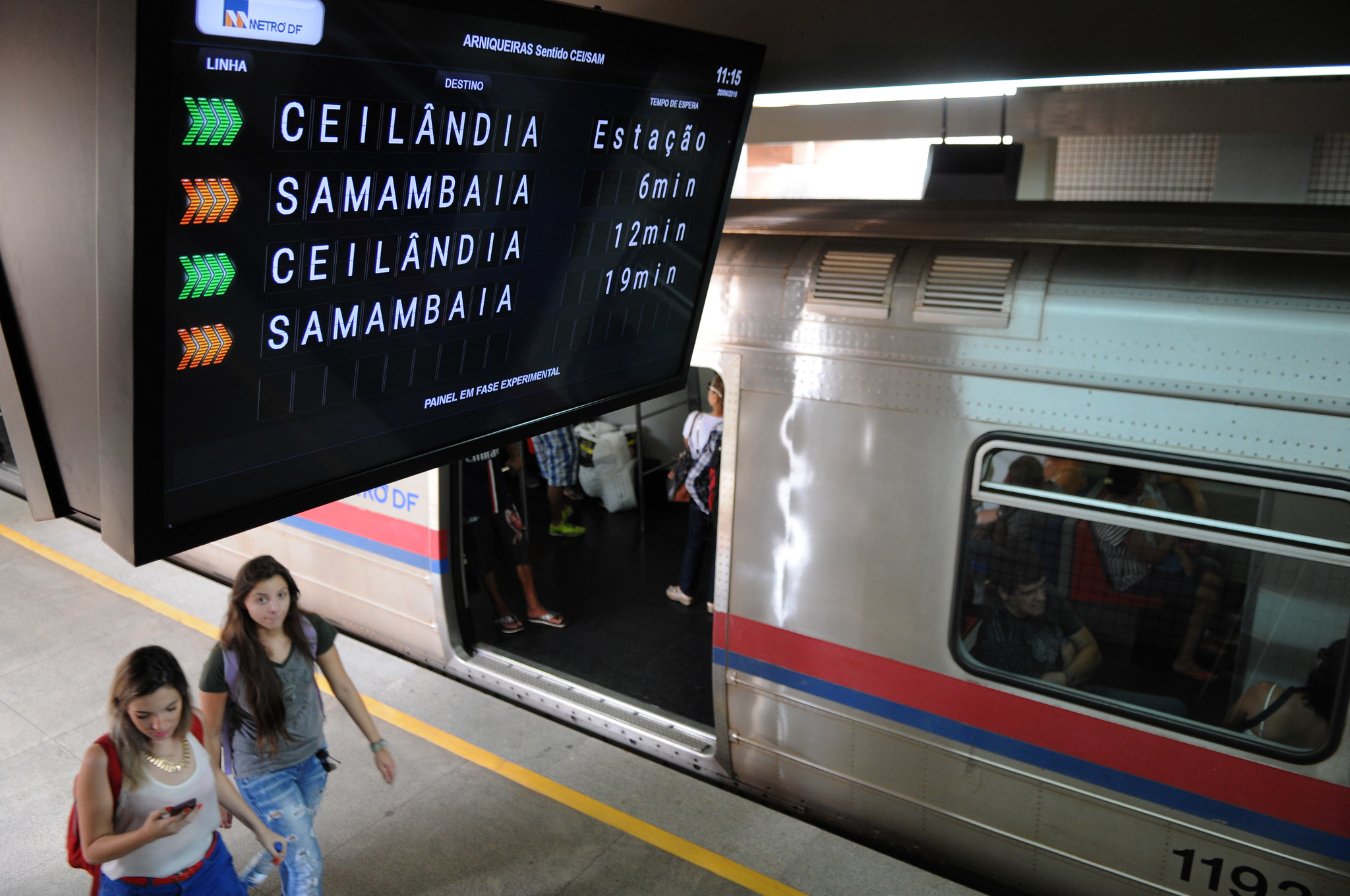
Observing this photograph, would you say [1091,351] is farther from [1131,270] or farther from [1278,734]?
[1278,734]

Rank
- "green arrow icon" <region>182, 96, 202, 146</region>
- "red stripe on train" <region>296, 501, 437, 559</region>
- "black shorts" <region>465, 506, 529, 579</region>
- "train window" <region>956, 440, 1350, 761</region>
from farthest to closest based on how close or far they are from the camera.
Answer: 1. "black shorts" <region>465, 506, 529, 579</region>
2. "red stripe on train" <region>296, 501, 437, 559</region>
3. "train window" <region>956, 440, 1350, 761</region>
4. "green arrow icon" <region>182, 96, 202, 146</region>

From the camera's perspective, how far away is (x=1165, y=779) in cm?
355

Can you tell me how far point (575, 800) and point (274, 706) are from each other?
1.72m

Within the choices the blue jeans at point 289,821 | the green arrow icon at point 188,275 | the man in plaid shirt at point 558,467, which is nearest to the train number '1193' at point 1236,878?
the blue jeans at point 289,821

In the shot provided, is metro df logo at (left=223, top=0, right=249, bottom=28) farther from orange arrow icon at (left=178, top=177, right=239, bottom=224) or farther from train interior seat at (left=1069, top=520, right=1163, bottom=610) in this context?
train interior seat at (left=1069, top=520, right=1163, bottom=610)

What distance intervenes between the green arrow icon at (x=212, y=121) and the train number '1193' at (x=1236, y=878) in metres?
3.99

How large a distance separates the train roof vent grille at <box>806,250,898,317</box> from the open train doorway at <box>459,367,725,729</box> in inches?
70.0

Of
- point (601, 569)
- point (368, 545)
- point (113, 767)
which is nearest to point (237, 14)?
point (113, 767)

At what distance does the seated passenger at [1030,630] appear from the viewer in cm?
371

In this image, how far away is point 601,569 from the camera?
25.2ft

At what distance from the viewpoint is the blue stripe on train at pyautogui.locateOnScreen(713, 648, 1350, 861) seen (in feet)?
11.0

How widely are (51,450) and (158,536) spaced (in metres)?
0.36

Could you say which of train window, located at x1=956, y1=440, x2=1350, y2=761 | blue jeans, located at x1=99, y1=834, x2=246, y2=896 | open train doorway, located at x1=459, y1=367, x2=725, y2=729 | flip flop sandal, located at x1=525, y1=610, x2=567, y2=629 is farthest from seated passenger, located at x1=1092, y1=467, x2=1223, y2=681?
flip flop sandal, located at x1=525, y1=610, x2=567, y2=629

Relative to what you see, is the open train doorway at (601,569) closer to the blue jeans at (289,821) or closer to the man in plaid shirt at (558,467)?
the man in plaid shirt at (558,467)
